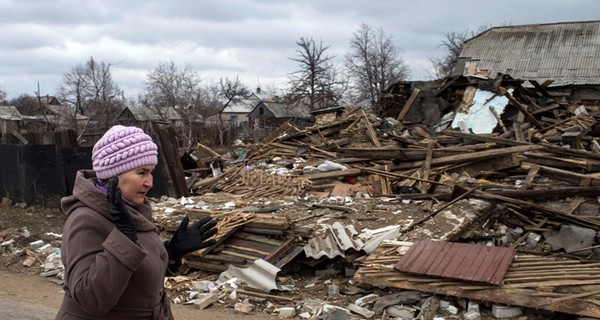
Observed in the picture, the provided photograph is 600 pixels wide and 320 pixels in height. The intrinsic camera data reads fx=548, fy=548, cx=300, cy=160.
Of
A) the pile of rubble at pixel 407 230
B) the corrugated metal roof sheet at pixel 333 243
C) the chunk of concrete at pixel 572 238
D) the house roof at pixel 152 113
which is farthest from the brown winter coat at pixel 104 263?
the house roof at pixel 152 113

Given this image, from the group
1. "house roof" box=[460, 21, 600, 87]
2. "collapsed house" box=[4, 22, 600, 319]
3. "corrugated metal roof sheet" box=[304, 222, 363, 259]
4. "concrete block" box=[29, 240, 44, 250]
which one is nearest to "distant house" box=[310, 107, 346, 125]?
"collapsed house" box=[4, 22, 600, 319]

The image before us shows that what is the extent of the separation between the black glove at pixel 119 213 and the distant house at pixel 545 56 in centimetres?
3139

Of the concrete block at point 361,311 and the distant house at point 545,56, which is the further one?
the distant house at point 545,56

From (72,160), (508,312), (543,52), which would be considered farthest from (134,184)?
(543,52)

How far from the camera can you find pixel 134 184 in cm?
226

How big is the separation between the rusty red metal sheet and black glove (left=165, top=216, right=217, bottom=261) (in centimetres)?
411

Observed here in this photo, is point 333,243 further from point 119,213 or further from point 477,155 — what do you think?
point 119,213

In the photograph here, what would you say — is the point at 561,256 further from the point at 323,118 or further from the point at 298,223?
the point at 323,118

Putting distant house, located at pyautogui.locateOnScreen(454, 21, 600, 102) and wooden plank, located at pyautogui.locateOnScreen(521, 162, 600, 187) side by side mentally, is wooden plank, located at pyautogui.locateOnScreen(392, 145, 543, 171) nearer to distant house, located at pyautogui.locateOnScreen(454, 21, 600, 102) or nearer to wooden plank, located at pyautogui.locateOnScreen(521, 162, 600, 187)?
wooden plank, located at pyautogui.locateOnScreen(521, 162, 600, 187)

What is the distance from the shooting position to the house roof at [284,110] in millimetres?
59213

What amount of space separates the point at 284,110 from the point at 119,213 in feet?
201

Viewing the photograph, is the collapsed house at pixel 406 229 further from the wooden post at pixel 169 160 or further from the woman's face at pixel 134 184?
the woman's face at pixel 134 184

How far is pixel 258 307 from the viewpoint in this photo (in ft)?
22.1

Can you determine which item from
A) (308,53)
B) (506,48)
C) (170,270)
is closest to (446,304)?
(170,270)
